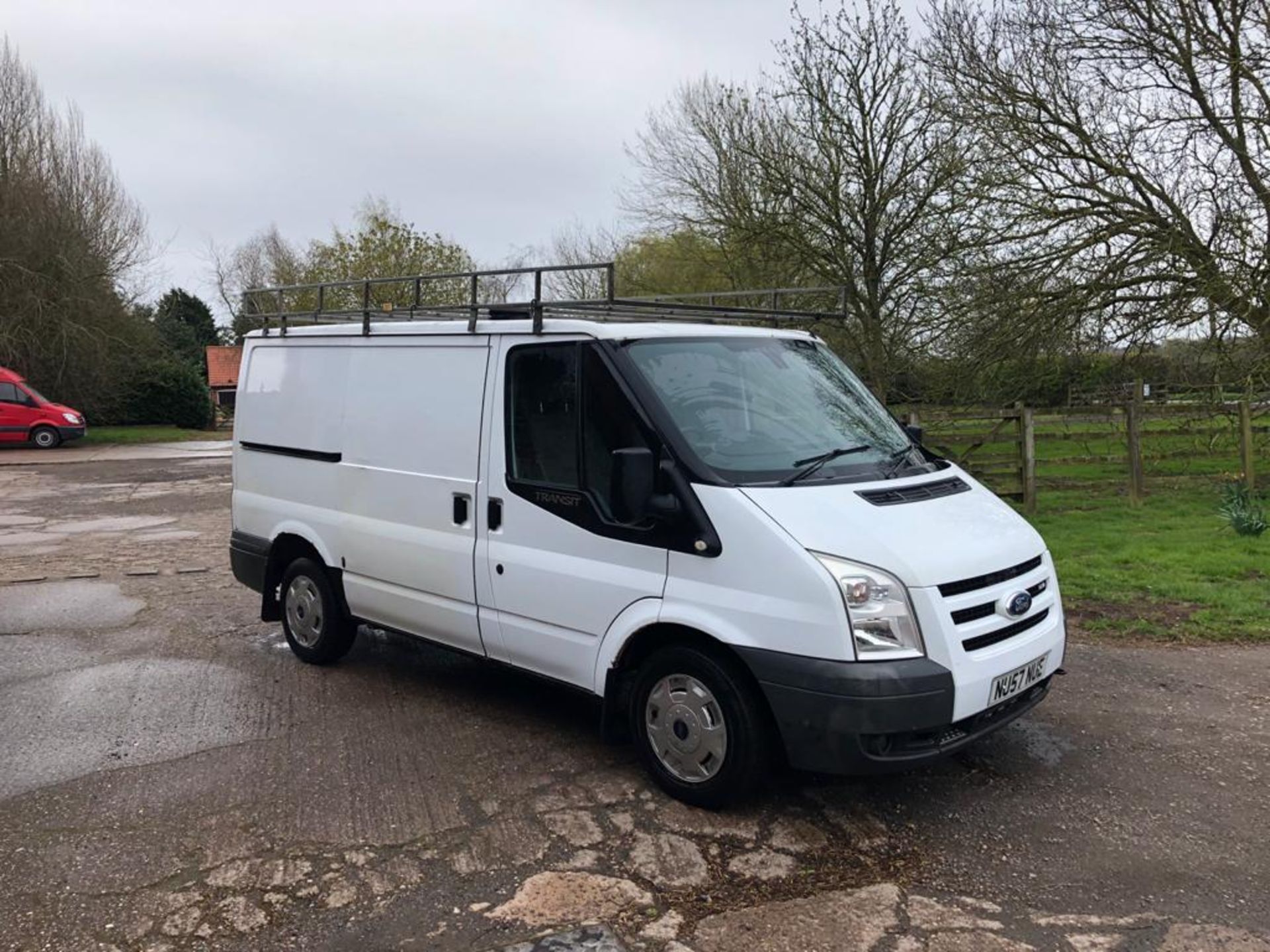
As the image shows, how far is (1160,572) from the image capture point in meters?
8.45

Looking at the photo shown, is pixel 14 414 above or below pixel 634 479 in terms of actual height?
above

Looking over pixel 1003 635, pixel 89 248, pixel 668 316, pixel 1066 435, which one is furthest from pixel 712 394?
pixel 89 248

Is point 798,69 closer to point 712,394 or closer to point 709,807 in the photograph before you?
point 712,394

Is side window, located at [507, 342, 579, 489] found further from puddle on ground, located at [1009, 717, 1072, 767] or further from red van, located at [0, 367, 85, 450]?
red van, located at [0, 367, 85, 450]

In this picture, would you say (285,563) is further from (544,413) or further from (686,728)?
(686,728)

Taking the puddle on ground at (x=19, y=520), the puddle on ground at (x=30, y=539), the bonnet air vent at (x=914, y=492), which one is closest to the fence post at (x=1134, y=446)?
the bonnet air vent at (x=914, y=492)

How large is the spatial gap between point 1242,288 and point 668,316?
1053 cm

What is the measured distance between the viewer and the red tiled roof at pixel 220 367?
4616 centimetres

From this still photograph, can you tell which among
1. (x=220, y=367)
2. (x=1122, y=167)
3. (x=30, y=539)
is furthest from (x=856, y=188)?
(x=220, y=367)

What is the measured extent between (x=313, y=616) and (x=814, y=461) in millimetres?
3546

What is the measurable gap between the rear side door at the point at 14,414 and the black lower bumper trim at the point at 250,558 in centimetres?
2517

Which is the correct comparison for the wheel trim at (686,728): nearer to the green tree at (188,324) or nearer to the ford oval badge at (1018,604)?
the ford oval badge at (1018,604)

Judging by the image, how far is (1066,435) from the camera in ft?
45.1

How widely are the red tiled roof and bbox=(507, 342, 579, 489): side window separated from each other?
1784 inches
